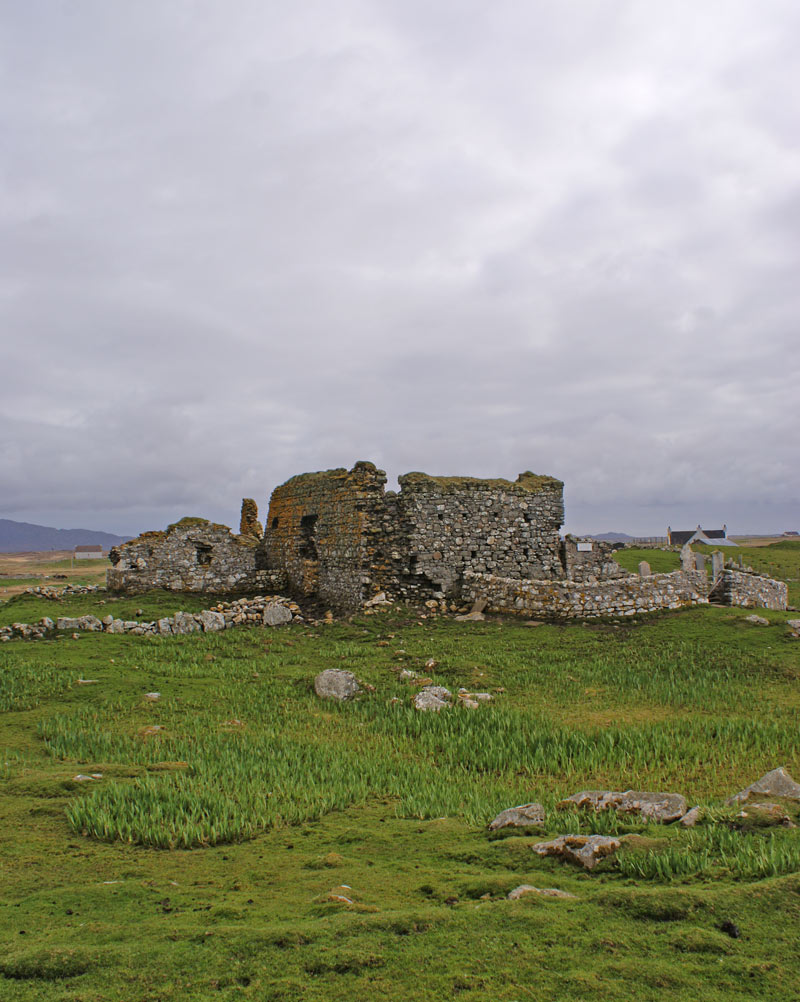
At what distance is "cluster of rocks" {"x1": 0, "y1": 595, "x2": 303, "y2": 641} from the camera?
15.4 metres

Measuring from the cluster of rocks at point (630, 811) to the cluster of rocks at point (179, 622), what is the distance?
12632mm

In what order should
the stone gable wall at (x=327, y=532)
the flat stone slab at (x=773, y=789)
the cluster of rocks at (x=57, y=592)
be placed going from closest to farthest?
the flat stone slab at (x=773, y=789) → the stone gable wall at (x=327, y=532) → the cluster of rocks at (x=57, y=592)

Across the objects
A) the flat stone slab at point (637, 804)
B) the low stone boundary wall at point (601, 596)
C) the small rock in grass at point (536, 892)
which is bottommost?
the flat stone slab at point (637, 804)

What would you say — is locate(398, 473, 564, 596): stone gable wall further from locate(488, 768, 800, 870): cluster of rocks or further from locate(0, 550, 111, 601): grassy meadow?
locate(0, 550, 111, 601): grassy meadow

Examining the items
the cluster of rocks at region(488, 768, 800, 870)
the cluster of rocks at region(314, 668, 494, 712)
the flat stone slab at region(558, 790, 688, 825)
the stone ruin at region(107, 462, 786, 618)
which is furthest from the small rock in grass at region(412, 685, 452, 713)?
the stone ruin at region(107, 462, 786, 618)

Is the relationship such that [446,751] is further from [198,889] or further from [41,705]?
[41,705]

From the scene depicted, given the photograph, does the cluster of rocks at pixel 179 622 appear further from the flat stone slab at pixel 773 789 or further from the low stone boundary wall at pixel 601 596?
the flat stone slab at pixel 773 789

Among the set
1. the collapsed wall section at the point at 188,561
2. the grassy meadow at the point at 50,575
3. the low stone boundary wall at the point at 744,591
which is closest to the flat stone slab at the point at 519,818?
the low stone boundary wall at the point at 744,591

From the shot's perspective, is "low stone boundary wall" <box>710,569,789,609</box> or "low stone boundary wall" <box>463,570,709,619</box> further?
"low stone boundary wall" <box>710,569,789,609</box>

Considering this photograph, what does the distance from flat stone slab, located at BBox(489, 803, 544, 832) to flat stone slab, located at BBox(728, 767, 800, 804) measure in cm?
168

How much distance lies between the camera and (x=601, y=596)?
16.5 m

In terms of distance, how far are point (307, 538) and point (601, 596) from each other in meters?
10.4

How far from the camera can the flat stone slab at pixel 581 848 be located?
4.17m

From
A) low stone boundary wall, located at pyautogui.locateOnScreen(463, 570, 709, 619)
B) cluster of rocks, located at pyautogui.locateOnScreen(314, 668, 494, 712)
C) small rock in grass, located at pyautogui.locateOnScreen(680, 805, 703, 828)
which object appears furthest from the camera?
low stone boundary wall, located at pyautogui.locateOnScreen(463, 570, 709, 619)
